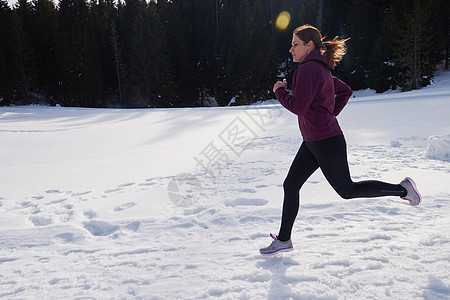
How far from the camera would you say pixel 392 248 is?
2.41 meters

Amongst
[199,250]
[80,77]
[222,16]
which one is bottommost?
[199,250]

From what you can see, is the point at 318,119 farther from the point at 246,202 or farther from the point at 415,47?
the point at 415,47

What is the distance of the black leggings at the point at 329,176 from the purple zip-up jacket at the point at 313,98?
80 mm

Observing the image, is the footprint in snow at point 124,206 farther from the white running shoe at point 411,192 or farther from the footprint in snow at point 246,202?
the white running shoe at point 411,192

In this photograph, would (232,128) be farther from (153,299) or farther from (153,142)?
(153,299)

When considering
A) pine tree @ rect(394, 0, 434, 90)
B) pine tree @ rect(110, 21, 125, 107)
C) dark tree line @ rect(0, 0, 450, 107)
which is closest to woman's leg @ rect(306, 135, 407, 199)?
pine tree @ rect(394, 0, 434, 90)

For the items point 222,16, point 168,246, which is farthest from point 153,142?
point 222,16

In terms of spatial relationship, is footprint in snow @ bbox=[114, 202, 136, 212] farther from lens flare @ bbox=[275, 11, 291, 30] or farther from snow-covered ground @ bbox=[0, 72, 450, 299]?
lens flare @ bbox=[275, 11, 291, 30]

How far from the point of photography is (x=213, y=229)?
2.99 metres

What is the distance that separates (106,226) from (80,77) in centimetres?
3196

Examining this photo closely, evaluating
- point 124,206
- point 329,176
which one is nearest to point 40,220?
point 124,206

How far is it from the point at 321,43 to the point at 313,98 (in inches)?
18.7

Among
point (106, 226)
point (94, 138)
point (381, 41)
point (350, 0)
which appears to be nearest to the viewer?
point (106, 226)

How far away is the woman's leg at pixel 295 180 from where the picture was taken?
2305 mm
